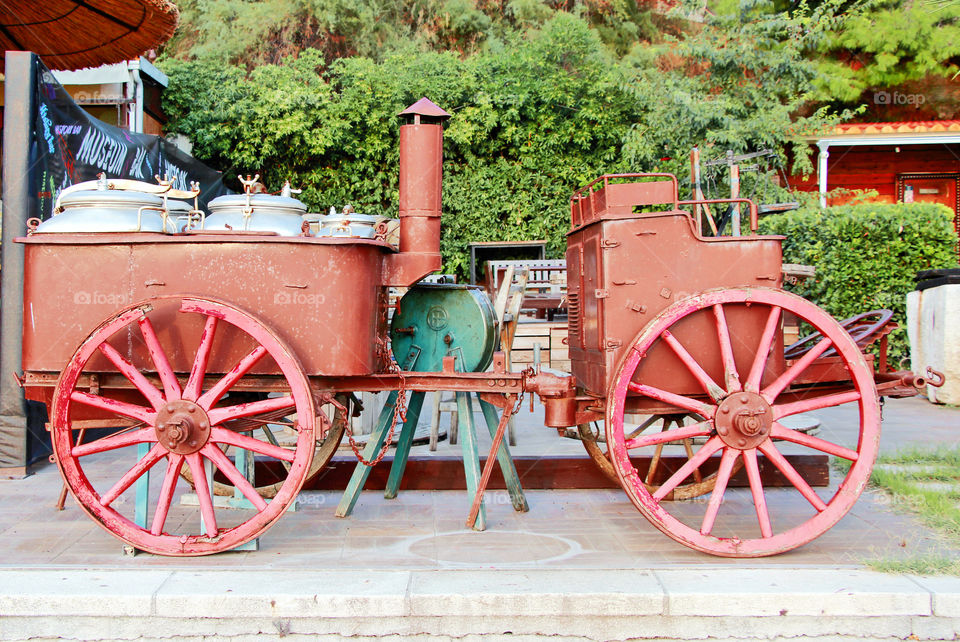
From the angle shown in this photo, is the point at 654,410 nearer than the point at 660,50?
Yes

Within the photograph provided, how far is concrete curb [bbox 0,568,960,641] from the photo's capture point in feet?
10.2

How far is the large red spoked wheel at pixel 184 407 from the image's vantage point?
11.5ft

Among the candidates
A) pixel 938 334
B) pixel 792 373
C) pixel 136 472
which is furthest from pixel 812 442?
pixel 938 334

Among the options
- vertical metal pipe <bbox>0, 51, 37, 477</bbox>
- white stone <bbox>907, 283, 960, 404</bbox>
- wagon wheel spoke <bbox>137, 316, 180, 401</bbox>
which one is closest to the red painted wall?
white stone <bbox>907, 283, 960, 404</bbox>

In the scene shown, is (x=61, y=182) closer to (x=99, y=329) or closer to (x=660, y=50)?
(x=99, y=329)

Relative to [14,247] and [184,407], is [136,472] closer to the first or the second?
[184,407]

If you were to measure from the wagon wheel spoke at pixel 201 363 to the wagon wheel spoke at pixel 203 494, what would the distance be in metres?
0.29

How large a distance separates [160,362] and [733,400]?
2.66 meters

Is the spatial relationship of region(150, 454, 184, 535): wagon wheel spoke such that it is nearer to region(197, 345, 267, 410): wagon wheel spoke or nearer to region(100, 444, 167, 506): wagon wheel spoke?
region(100, 444, 167, 506): wagon wheel spoke

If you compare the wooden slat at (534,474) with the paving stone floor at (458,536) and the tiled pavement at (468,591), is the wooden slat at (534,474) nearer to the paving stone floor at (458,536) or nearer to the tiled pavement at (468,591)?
the paving stone floor at (458,536)

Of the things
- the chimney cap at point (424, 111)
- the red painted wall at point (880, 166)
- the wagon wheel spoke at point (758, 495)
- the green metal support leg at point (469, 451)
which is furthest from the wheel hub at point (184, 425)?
the red painted wall at point (880, 166)

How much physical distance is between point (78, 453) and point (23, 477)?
2.14m

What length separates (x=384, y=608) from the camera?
3104 mm

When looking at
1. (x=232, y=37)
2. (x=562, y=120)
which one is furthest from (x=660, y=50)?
(x=232, y=37)
